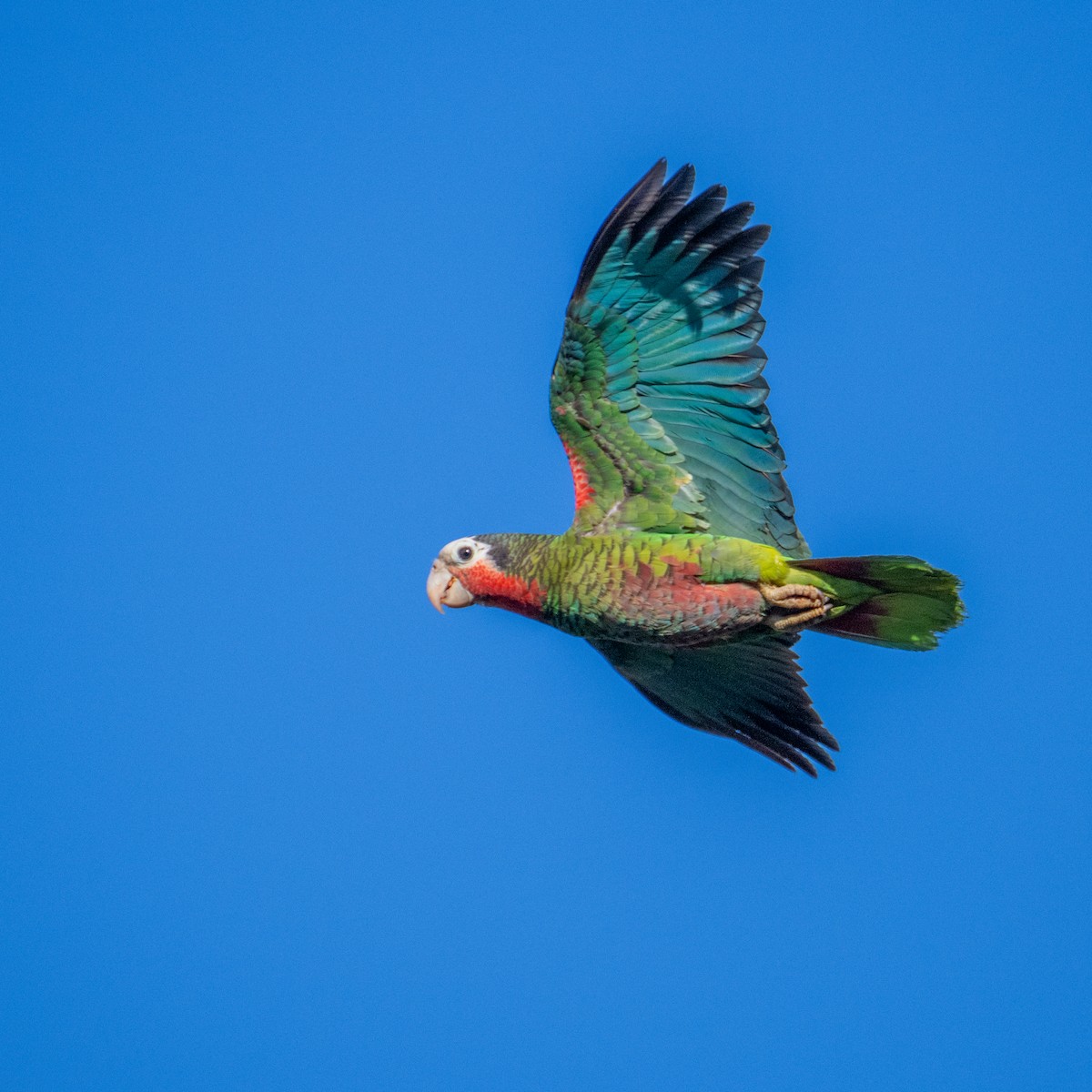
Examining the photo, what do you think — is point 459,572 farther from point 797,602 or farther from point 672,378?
point 797,602

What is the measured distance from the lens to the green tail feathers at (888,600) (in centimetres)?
849

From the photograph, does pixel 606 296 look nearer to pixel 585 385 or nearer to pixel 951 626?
pixel 585 385

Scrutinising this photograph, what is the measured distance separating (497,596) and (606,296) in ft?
6.28

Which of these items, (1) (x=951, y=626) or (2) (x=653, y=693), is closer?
(1) (x=951, y=626)

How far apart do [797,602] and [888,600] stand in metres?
0.54

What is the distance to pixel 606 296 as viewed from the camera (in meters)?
8.81

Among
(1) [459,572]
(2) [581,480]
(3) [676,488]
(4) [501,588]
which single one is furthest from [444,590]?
(3) [676,488]

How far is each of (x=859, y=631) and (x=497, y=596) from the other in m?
2.19

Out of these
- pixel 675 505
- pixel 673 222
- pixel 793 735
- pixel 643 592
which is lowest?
pixel 793 735

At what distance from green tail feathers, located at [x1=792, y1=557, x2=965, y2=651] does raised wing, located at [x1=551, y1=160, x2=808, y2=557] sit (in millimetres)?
457

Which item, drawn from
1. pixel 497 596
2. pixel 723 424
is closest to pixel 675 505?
pixel 723 424

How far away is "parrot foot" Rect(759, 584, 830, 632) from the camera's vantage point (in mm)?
8742

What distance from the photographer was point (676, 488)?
910 cm

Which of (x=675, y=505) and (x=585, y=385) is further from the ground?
(x=585, y=385)
